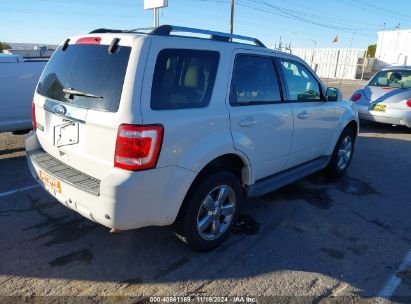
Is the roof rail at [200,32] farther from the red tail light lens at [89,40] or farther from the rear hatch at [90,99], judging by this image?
the red tail light lens at [89,40]

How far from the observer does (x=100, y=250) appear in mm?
3400

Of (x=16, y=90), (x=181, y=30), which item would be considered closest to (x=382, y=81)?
(x=181, y=30)

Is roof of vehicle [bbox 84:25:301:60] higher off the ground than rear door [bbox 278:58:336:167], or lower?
higher

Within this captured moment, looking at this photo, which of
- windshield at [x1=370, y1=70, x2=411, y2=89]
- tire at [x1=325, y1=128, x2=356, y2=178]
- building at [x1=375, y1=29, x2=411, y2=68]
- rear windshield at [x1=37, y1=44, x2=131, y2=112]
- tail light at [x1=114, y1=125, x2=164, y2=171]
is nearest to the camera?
tail light at [x1=114, y1=125, x2=164, y2=171]

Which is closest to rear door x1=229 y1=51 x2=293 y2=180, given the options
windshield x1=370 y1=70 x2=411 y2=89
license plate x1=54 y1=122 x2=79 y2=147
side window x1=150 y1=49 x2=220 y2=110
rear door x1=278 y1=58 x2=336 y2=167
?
rear door x1=278 y1=58 x2=336 y2=167

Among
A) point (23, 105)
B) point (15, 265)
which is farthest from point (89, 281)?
point (23, 105)

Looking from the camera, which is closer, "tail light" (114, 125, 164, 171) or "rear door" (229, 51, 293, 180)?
"tail light" (114, 125, 164, 171)

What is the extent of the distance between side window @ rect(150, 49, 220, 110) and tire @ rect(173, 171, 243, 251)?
2.31 ft

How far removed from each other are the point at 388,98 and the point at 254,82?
6.46 metres

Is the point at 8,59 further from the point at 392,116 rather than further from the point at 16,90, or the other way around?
the point at 392,116

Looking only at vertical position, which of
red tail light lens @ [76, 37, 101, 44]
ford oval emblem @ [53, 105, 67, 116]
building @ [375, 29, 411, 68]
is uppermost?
building @ [375, 29, 411, 68]

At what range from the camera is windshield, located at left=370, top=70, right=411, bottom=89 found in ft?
30.2

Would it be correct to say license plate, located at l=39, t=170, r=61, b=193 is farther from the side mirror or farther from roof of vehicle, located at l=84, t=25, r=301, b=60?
the side mirror

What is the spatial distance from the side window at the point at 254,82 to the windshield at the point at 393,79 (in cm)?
656
